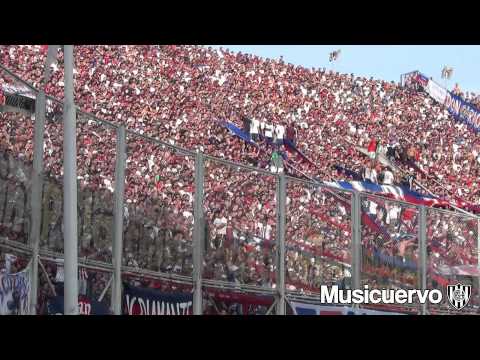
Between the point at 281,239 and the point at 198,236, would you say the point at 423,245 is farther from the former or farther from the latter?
the point at 198,236

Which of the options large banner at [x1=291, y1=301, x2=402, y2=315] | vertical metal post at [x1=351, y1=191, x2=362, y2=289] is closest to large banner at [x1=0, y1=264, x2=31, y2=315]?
large banner at [x1=291, y1=301, x2=402, y2=315]

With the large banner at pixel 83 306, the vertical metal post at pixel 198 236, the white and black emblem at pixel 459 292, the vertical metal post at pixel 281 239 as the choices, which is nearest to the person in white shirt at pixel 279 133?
the white and black emblem at pixel 459 292

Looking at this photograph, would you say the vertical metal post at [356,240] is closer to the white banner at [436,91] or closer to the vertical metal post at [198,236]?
the vertical metal post at [198,236]

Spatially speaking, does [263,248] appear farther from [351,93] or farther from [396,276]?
[351,93]

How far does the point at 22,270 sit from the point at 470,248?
5.91 meters

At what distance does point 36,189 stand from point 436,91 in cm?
3216

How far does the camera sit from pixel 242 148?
2461 cm

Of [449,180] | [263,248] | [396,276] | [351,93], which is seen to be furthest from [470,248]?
[351,93]

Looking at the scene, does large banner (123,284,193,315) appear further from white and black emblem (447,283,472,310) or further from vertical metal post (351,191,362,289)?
white and black emblem (447,283,472,310)

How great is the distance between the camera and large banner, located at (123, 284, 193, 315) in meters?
7.77

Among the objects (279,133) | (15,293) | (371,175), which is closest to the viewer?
(15,293)

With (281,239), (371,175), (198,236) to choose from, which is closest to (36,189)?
(198,236)

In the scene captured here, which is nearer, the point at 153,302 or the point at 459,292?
the point at 153,302
